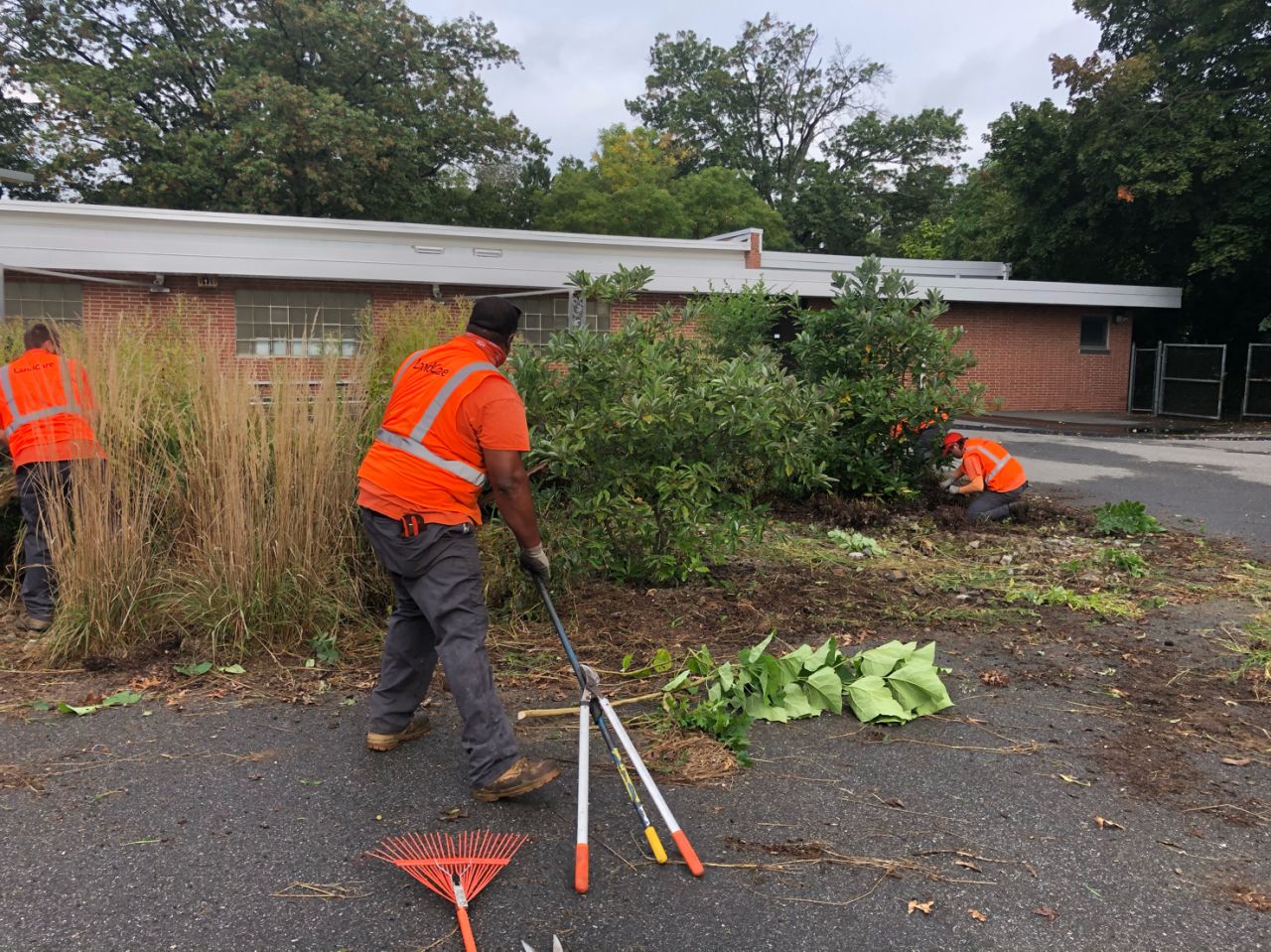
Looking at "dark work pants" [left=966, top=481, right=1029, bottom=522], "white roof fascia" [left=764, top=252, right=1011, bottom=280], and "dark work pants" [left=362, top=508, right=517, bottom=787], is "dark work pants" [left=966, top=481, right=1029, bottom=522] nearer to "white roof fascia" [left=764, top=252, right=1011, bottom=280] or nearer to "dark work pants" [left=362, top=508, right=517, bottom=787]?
"dark work pants" [left=362, top=508, right=517, bottom=787]

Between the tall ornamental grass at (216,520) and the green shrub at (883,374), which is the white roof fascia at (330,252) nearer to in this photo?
the green shrub at (883,374)

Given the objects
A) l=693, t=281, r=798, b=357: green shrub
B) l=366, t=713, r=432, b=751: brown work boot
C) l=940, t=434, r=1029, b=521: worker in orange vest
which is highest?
l=693, t=281, r=798, b=357: green shrub

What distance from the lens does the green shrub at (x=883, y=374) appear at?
8930 mm

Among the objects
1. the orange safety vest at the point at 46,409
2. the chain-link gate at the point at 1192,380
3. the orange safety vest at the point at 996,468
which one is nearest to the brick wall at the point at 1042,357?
the chain-link gate at the point at 1192,380

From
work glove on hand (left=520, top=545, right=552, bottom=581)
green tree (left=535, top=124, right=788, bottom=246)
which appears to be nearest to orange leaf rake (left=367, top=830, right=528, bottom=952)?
work glove on hand (left=520, top=545, right=552, bottom=581)

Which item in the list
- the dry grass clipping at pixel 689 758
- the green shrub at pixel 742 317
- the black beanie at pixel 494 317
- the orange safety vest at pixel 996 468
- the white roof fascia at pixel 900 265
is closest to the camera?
the dry grass clipping at pixel 689 758

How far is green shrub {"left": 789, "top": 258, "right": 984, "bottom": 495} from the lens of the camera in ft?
29.3

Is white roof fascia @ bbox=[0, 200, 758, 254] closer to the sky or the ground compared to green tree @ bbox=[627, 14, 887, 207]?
closer to the ground

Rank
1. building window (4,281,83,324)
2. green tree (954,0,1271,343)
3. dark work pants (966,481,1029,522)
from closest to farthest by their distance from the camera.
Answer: dark work pants (966,481,1029,522) → building window (4,281,83,324) → green tree (954,0,1271,343)

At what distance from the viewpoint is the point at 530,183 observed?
119 ft

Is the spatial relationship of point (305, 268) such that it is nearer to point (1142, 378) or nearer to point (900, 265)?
point (900, 265)

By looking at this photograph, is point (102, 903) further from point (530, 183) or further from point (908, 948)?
point (530, 183)

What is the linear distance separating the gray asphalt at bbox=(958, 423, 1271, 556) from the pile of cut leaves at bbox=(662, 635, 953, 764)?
509cm

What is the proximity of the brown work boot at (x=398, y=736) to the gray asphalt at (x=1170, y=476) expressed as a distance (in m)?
7.01
